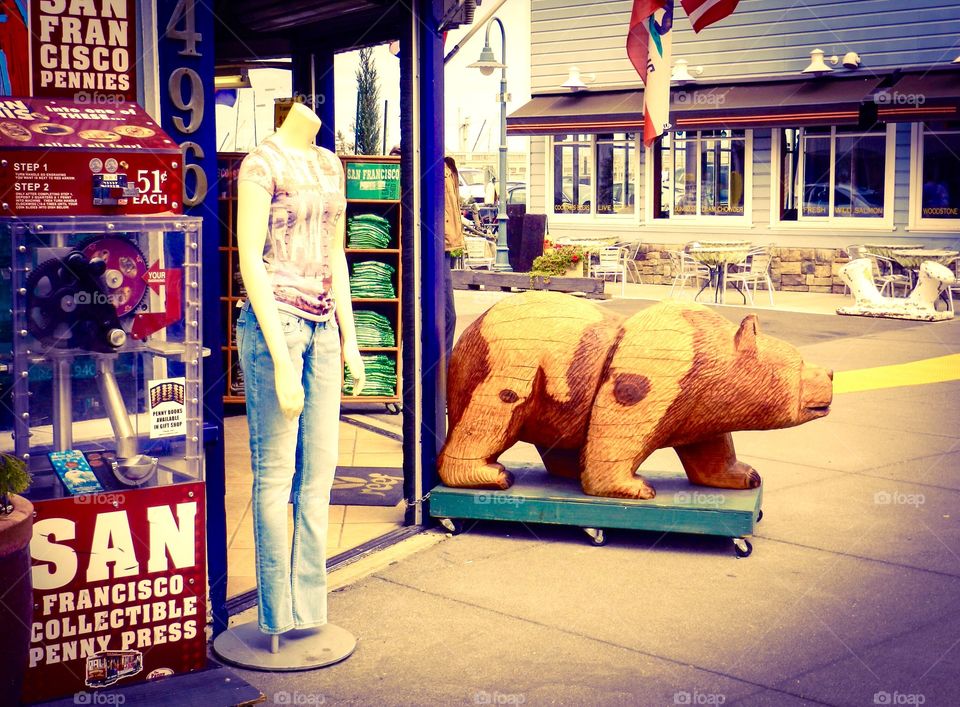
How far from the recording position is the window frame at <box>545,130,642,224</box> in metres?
22.4

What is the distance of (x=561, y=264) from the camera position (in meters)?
18.7

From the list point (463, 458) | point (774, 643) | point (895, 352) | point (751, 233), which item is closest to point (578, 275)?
point (751, 233)

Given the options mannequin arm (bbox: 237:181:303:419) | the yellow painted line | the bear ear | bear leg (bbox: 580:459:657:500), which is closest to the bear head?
the bear ear

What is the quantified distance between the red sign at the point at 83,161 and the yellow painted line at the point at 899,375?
7.69 m

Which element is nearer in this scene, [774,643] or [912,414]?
[774,643]

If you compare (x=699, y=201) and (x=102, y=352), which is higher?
(x=699, y=201)

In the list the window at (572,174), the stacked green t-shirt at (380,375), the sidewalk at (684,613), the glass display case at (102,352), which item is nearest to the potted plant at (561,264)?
the window at (572,174)

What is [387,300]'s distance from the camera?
32.1 ft

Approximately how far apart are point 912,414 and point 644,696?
5994 millimetres

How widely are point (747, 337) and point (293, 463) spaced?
2.51 m

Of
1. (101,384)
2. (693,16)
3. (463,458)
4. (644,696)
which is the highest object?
(693,16)

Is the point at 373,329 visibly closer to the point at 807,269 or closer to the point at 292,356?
the point at 292,356

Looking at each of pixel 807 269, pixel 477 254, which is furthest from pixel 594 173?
pixel 807 269

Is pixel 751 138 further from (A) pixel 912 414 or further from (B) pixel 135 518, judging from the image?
(B) pixel 135 518
